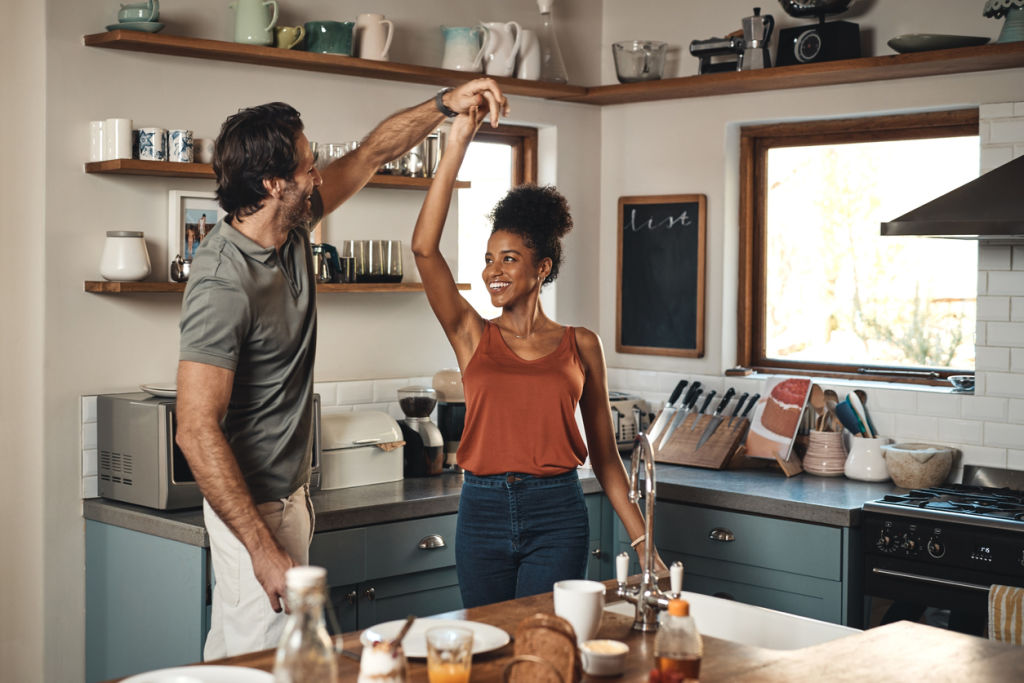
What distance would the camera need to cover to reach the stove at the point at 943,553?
3352mm

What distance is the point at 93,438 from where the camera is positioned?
11.8 ft

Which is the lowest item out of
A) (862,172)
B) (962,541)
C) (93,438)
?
(962,541)

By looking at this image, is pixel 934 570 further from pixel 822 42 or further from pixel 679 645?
pixel 679 645

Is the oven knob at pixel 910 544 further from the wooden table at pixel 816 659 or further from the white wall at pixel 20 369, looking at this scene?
the white wall at pixel 20 369

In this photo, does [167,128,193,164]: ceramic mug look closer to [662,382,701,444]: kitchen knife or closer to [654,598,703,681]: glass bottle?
[662,382,701,444]: kitchen knife

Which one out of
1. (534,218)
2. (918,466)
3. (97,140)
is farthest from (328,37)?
(918,466)

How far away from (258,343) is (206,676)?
784mm

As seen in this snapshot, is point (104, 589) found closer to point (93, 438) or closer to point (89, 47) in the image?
point (93, 438)

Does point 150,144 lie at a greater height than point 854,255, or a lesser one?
greater

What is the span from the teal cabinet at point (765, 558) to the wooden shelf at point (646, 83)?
1.59 metres

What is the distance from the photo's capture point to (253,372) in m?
2.34

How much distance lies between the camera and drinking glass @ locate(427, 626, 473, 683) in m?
1.64

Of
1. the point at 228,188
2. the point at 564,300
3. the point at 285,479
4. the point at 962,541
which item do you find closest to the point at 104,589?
the point at 285,479

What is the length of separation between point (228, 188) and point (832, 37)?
2621 millimetres
